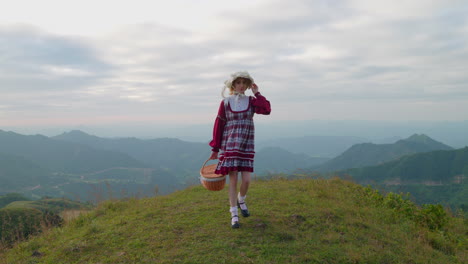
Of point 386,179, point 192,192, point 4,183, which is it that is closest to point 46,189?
point 4,183

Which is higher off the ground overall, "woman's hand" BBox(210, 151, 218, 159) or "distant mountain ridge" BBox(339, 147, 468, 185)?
"woman's hand" BBox(210, 151, 218, 159)

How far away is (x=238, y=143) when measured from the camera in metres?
4.55

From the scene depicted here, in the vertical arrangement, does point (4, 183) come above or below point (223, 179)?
below

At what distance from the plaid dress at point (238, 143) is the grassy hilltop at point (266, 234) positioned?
106 cm

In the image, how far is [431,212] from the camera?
6094 millimetres

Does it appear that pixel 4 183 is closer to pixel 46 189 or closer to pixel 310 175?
pixel 46 189

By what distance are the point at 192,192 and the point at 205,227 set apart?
3629 millimetres

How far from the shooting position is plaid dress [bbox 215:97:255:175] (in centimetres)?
455

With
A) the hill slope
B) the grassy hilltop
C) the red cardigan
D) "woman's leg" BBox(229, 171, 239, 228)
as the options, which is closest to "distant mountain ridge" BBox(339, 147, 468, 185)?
the hill slope

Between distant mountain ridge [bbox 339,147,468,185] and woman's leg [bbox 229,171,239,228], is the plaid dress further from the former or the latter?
distant mountain ridge [bbox 339,147,468,185]

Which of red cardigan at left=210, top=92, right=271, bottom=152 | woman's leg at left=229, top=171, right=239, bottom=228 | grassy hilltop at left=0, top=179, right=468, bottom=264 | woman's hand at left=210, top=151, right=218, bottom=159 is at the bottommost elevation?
grassy hilltop at left=0, top=179, right=468, bottom=264

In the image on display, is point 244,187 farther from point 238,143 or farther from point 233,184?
point 238,143

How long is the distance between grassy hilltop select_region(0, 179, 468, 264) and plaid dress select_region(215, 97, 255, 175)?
106 cm

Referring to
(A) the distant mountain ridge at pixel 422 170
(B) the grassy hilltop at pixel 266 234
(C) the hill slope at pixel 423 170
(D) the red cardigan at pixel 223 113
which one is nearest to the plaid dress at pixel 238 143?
(D) the red cardigan at pixel 223 113
